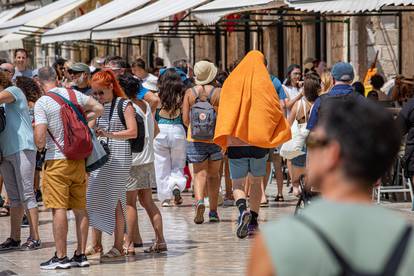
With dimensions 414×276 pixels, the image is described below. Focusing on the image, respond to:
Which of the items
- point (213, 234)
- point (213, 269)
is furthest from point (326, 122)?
point (213, 234)

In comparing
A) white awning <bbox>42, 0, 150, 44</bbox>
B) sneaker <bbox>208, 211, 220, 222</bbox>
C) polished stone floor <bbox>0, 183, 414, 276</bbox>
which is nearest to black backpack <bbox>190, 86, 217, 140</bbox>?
sneaker <bbox>208, 211, 220, 222</bbox>

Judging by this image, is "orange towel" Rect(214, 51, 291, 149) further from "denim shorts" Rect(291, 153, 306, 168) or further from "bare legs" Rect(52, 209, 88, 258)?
"denim shorts" Rect(291, 153, 306, 168)

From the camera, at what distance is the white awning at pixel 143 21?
19.5 meters

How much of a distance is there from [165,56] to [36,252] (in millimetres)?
26580

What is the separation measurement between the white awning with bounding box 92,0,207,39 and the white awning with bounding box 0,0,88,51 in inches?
326

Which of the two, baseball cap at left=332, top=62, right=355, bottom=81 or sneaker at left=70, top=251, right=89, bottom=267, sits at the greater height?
baseball cap at left=332, top=62, right=355, bottom=81

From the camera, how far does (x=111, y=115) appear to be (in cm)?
1054

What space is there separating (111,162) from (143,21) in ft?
32.0

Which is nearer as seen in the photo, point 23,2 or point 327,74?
point 327,74

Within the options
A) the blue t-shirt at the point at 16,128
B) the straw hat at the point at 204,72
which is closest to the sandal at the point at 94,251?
the blue t-shirt at the point at 16,128

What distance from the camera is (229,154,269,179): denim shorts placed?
12242mm

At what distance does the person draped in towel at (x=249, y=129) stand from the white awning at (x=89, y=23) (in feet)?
35.1

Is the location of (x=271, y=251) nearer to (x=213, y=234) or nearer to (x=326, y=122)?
(x=326, y=122)

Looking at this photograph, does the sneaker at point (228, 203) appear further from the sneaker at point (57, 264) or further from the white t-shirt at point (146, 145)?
the sneaker at point (57, 264)
